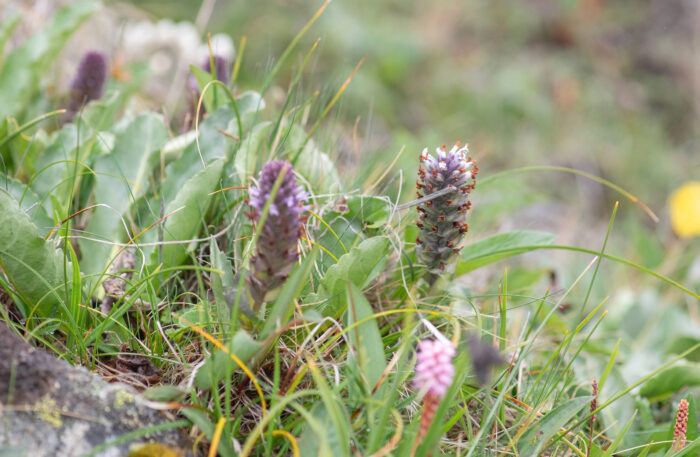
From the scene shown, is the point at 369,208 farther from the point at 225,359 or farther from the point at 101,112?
the point at 101,112

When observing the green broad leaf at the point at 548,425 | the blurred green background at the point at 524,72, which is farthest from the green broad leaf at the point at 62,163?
the blurred green background at the point at 524,72

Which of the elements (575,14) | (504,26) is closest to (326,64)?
(504,26)

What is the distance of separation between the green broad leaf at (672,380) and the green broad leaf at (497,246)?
71cm

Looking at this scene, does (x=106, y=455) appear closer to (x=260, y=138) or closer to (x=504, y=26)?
(x=260, y=138)

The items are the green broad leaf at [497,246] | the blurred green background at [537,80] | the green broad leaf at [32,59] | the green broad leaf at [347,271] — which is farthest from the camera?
the blurred green background at [537,80]

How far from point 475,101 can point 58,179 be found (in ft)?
15.6

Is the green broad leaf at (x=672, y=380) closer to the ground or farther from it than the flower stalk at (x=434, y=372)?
closer to the ground

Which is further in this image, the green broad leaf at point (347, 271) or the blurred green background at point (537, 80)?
the blurred green background at point (537, 80)

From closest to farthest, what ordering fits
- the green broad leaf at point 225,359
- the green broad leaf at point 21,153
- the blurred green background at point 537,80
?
the green broad leaf at point 225,359, the green broad leaf at point 21,153, the blurred green background at point 537,80

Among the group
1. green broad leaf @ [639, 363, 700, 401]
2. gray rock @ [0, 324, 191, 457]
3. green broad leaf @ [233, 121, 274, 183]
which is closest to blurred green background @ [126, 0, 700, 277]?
green broad leaf @ [639, 363, 700, 401]

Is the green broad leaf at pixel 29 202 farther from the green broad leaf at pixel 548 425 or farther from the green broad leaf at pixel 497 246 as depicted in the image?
the green broad leaf at pixel 548 425

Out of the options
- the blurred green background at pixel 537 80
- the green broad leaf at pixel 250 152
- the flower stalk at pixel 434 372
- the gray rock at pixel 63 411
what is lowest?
the gray rock at pixel 63 411

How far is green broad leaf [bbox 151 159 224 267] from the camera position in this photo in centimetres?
152

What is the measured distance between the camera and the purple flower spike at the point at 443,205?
1.34m
